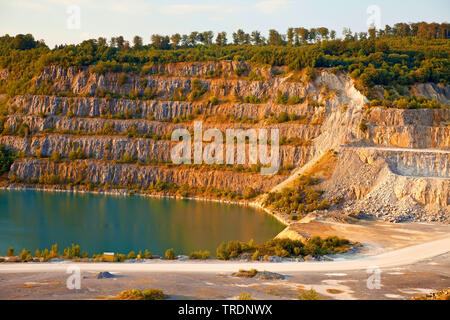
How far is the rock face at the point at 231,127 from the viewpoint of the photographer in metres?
57.2

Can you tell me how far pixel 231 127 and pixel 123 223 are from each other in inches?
932

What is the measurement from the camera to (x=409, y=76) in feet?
244

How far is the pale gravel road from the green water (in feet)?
20.2

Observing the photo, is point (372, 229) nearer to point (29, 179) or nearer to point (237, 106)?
point (237, 106)

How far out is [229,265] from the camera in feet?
117

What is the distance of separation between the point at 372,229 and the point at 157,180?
2870 centimetres

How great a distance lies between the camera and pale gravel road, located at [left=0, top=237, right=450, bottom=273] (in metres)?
32.8

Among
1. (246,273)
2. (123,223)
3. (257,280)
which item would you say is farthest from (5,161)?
(257,280)

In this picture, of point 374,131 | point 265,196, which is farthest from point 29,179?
point 374,131

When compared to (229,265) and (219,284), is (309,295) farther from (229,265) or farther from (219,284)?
(229,265)

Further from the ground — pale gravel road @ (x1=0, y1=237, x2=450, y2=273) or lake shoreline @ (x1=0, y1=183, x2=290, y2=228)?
lake shoreline @ (x1=0, y1=183, x2=290, y2=228)

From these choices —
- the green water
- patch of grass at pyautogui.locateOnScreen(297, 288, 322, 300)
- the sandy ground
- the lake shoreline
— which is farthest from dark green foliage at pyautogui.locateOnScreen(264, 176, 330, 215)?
patch of grass at pyautogui.locateOnScreen(297, 288, 322, 300)

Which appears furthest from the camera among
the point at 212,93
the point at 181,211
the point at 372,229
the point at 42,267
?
the point at 212,93

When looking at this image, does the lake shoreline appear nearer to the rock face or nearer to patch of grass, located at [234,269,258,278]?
the rock face
